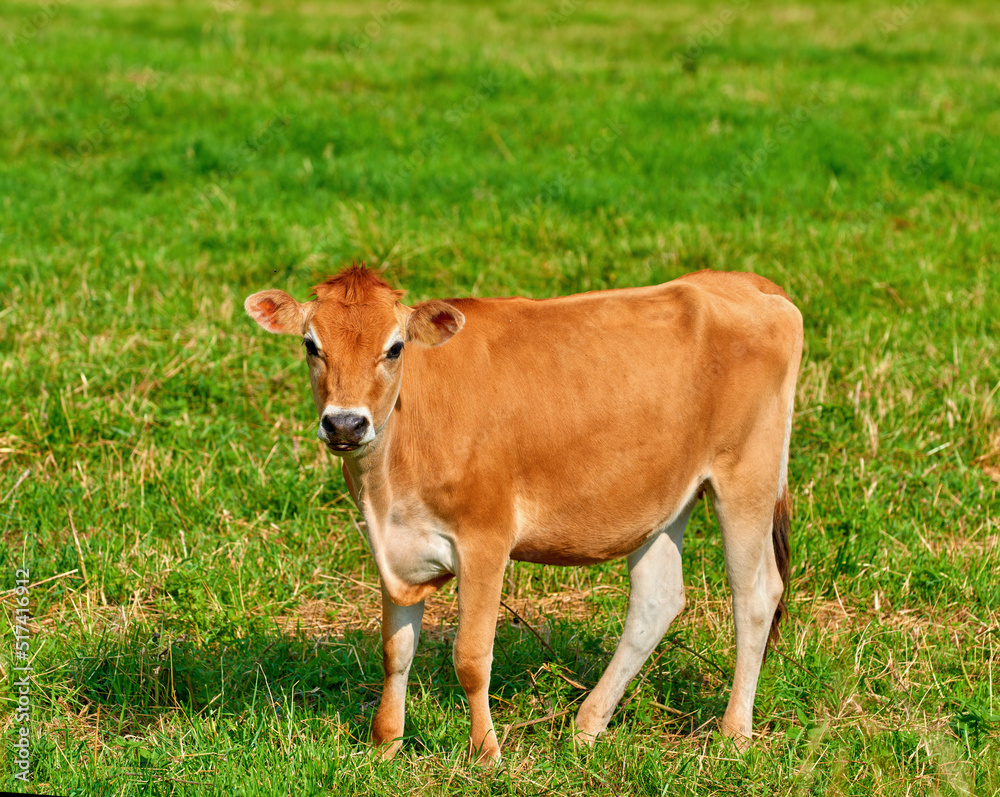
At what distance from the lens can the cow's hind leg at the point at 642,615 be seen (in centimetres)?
466

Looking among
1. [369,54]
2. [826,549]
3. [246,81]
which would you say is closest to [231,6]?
[369,54]

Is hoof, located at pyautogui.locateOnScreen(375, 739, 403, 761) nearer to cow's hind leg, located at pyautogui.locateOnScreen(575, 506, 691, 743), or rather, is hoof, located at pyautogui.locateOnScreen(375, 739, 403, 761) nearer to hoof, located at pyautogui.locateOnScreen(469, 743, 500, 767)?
hoof, located at pyautogui.locateOnScreen(469, 743, 500, 767)

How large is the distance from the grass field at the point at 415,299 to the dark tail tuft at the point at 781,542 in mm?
196

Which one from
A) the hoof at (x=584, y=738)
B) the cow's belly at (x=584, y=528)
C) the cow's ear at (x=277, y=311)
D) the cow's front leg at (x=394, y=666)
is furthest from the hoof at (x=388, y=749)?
the cow's ear at (x=277, y=311)

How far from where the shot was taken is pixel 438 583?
4.35 metres

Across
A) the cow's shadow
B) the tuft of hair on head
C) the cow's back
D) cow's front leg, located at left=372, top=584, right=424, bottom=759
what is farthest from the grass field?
the tuft of hair on head

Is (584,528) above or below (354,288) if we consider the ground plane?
below

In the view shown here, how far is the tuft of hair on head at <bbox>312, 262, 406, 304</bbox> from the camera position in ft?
12.9

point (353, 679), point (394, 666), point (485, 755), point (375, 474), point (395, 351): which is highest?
point (395, 351)

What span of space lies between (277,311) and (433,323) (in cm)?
60

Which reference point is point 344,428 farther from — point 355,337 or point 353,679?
point 353,679

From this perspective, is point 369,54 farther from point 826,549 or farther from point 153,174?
point 826,549

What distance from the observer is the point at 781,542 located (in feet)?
16.3

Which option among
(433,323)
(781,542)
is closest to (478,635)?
(433,323)
